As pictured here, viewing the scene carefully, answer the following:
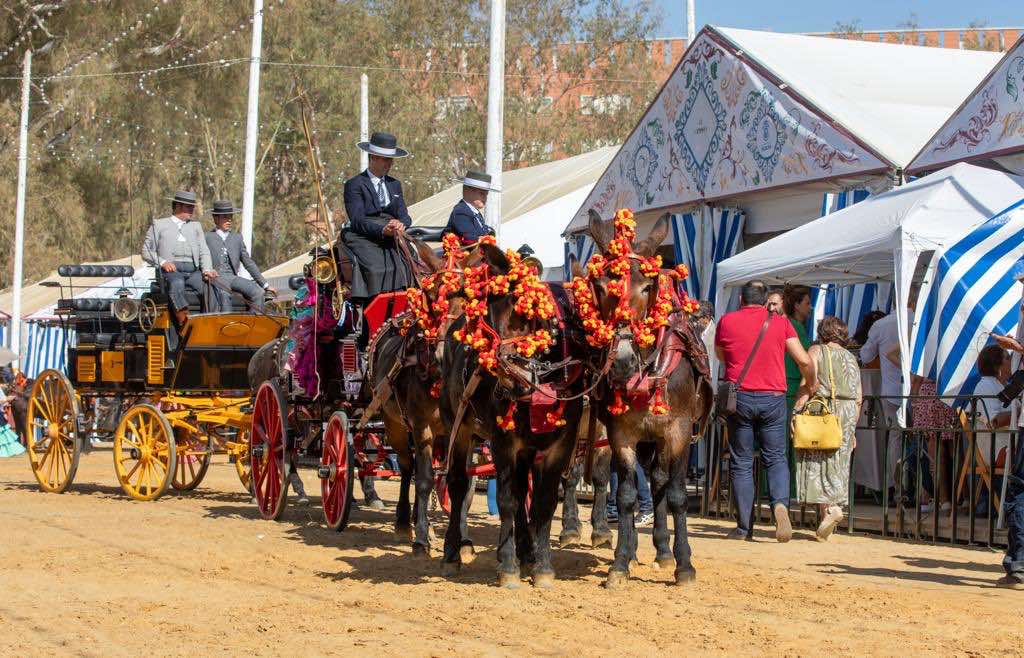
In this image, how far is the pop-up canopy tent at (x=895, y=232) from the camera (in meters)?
11.7

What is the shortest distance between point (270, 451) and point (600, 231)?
4842mm

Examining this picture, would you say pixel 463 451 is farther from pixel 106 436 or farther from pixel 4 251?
pixel 4 251

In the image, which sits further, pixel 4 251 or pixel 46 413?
pixel 4 251

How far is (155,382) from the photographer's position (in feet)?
47.1

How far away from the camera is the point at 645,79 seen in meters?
52.5

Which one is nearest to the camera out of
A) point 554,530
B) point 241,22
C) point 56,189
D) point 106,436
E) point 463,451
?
point 463,451

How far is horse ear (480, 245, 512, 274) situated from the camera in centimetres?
844

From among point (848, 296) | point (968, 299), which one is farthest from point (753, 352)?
point (848, 296)

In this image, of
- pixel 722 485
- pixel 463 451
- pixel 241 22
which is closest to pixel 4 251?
pixel 241 22

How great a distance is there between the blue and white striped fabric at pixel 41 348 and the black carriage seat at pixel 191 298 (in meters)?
20.0

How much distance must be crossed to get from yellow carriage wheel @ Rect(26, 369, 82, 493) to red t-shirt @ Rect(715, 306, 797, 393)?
6.76m

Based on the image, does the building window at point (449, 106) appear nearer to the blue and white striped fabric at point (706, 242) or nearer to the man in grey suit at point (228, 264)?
the blue and white striped fabric at point (706, 242)

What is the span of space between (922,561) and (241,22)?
30.1m

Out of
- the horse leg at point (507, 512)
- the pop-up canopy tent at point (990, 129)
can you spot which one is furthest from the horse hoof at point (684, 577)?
the pop-up canopy tent at point (990, 129)
